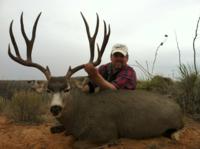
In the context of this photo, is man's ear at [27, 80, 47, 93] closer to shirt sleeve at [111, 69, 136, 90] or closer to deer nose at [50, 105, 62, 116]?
deer nose at [50, 105, 62, 116]

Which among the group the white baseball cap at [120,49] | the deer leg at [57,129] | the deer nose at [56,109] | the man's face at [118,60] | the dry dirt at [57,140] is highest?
the white baseball cap at [120,49]

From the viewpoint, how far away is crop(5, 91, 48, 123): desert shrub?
9.94 metres

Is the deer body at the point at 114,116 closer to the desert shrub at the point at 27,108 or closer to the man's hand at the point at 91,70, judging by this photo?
the man's hand at the point at 91,70

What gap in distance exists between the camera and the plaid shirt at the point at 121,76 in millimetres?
8234

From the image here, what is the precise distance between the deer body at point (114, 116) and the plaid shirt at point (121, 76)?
1.06 ft

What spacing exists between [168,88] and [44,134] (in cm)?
343

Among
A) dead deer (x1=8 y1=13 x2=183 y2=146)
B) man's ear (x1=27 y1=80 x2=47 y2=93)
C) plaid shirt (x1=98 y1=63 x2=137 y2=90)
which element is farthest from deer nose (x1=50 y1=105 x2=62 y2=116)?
plaid shirt (x1=98 y1=63 x2=137 y2=90)

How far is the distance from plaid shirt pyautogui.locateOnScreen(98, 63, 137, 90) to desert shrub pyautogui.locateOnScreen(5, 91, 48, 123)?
211cm

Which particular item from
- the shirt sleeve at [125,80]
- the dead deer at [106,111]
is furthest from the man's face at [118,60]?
the dead deer at [106,111]

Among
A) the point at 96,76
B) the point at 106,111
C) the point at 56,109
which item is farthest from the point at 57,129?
the point at 96,76

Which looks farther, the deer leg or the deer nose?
the deer leg

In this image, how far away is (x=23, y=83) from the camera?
601 inches

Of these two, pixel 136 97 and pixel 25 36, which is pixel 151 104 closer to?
pixel 136 97

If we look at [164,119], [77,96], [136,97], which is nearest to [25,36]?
[77,96]
